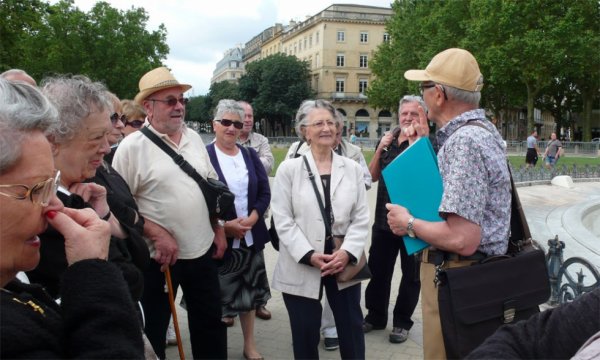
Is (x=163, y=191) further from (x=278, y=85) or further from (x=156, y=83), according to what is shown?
(x=278, y=85)

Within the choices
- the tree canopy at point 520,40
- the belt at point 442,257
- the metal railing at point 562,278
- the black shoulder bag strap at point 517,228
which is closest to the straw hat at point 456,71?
the black shoulder bag strap at point 517,228

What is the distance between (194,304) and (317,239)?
3.35ft

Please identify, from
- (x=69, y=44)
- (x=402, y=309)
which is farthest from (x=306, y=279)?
(x=69, y=44)

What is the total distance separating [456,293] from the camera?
264cm

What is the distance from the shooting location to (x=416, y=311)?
5766mm

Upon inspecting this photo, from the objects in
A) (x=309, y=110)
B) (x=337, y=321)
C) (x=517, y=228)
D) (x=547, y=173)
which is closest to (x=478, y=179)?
(x=517, y=228)

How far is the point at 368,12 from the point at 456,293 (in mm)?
93356

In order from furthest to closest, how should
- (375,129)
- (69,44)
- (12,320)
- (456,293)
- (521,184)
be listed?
(375,129) → (69,44) → (521,184) → (456,293) → (12,320)

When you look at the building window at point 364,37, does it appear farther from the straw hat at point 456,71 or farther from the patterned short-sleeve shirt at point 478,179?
the patterned short-sleeve shirt at point 478,179

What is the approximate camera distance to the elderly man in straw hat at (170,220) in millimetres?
3613

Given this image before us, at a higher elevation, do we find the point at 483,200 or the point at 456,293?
the point at 483,200

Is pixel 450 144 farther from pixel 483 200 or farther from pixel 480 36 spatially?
pixel 480 36

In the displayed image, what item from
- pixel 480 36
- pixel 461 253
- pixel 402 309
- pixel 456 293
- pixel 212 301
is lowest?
pixel 402 309

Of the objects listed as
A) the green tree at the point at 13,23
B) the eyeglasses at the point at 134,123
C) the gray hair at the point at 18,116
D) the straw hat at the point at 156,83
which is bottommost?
the gray hair at the point at 18,116
